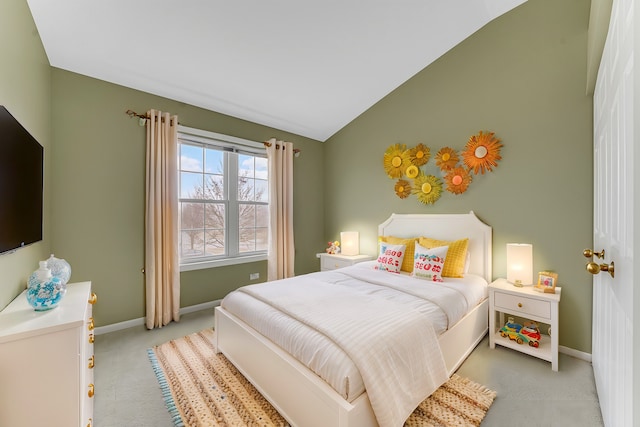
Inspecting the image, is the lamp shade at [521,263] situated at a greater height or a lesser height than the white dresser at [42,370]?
greater

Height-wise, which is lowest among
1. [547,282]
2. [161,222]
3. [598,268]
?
[547,282]

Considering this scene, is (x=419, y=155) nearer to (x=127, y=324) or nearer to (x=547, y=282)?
(x=547, y=282)

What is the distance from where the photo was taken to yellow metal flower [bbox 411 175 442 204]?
10.4 ft

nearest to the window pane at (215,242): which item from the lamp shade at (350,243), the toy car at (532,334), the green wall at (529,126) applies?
the lamp shade at (350,243)

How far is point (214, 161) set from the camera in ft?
11.5

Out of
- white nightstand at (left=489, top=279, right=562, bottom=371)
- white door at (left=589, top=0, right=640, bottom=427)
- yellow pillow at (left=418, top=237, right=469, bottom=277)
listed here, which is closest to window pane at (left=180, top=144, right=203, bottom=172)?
yellow pillow at (left=418, top=237, right=469, bottom=277)

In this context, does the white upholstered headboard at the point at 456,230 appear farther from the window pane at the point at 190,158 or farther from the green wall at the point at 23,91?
the green wall at the point at 23,91

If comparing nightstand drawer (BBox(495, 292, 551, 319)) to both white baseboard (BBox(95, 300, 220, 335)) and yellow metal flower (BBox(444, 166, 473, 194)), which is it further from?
white baseboard (BBox(95, 300, 220, 335))

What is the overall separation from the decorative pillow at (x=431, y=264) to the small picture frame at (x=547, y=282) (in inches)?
29.4

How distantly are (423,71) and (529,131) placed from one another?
54.8 inches

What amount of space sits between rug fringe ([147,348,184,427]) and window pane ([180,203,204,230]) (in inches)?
56.5

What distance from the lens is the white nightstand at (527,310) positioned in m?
2.11

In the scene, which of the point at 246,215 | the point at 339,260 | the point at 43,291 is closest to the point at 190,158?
the point at 246,215

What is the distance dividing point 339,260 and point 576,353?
246cm
